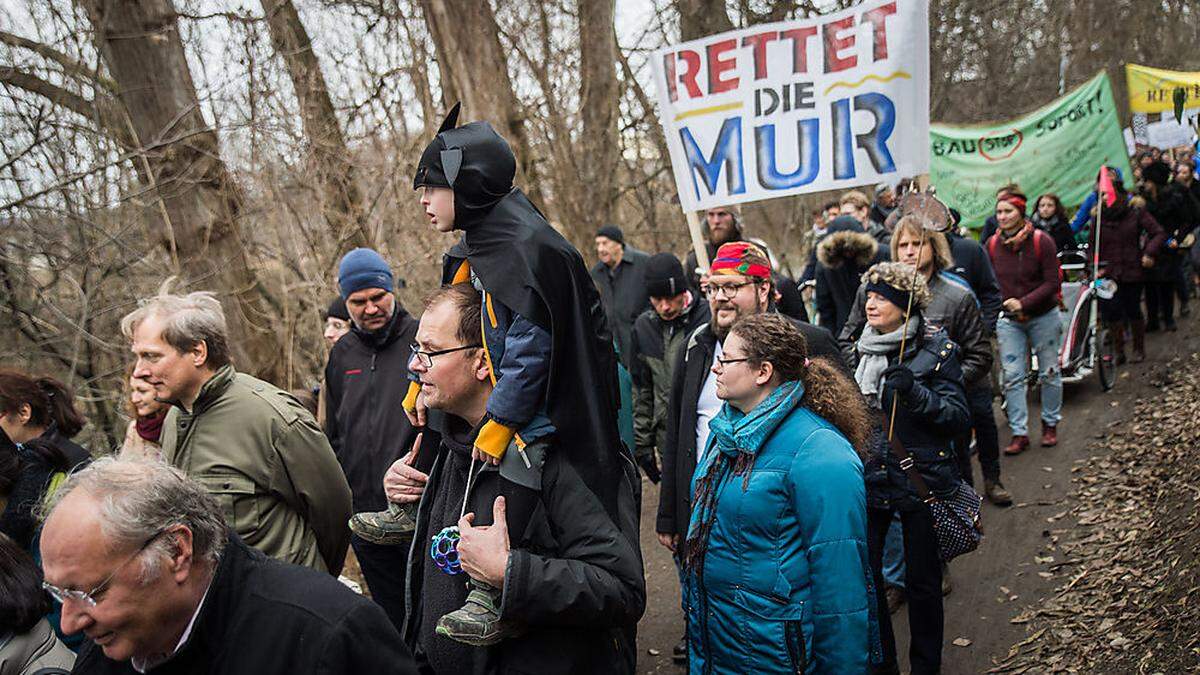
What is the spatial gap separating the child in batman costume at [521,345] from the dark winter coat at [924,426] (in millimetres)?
2150

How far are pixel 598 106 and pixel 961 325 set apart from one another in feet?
23.5

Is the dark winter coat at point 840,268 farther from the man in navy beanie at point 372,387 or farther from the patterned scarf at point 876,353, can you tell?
the man in navy beanie at point 372,387

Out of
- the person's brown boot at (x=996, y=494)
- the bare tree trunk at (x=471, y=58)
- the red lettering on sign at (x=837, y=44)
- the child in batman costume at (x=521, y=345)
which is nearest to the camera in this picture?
the child in batman costume at (x=521, y=345)

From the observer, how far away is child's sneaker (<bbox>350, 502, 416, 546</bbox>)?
297 cm

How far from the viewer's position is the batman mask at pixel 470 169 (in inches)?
105

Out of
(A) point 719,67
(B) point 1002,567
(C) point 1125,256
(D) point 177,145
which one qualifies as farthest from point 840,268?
(D) point 177,145

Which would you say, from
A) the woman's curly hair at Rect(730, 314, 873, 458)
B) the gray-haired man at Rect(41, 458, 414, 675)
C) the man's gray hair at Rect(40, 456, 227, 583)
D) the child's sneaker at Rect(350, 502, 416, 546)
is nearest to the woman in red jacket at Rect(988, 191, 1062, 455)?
the woman's curly hair at Rect(730, 314, 873, 458)

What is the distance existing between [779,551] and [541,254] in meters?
1.38

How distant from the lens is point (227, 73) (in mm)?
8609

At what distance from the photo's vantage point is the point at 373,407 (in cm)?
453

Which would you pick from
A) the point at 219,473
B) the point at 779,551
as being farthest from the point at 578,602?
the point at 219,473

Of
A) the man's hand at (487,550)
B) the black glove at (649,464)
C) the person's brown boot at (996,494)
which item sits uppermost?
the man's hand at (487,550)

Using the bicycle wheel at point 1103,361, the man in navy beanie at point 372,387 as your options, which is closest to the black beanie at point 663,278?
the man in navy beanie at point 372,387

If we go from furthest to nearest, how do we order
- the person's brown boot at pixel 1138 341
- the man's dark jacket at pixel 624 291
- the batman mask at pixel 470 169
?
the person's brown boot at pixel 1138 341
the man's dark jacket at pixel 624 291
the batman mask at pixel 470 169
